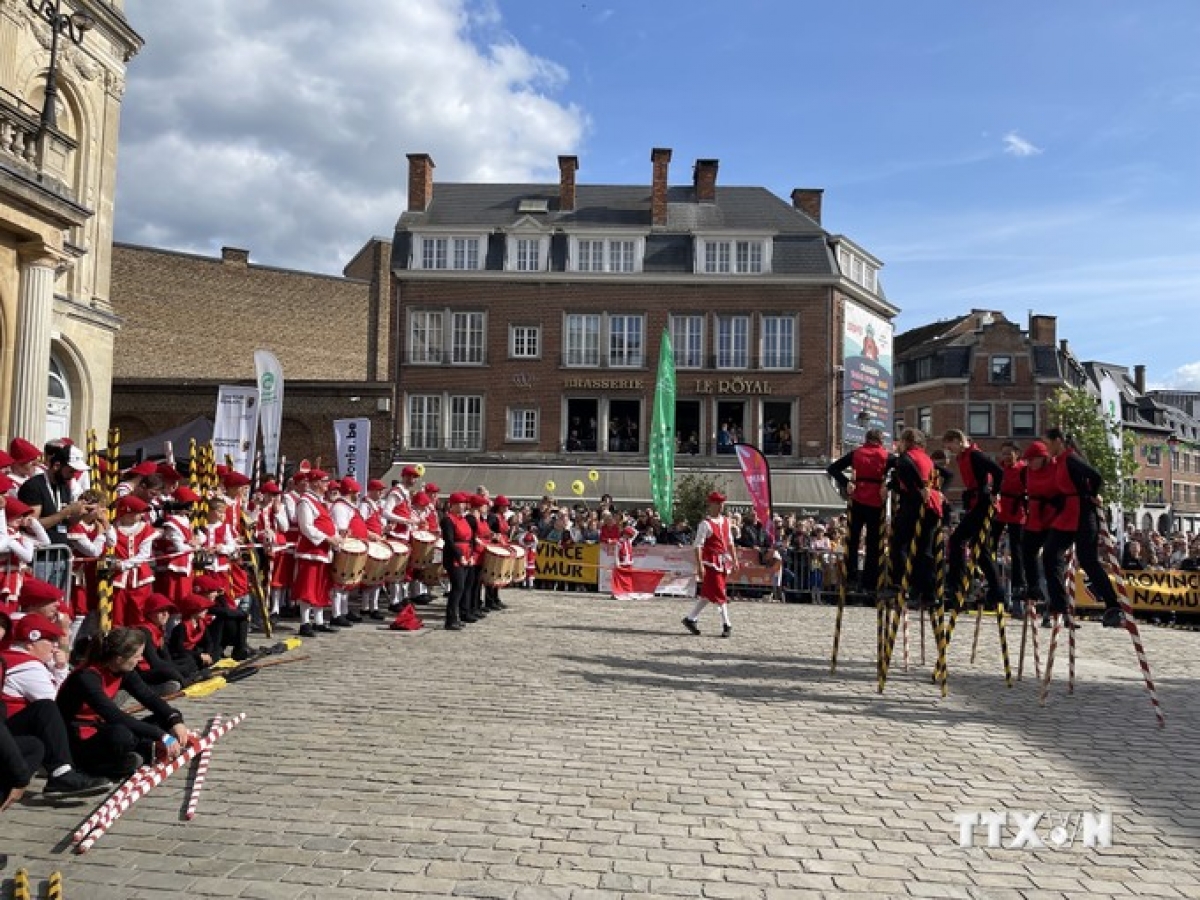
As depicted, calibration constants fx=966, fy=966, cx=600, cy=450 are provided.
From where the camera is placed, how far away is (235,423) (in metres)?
19.0

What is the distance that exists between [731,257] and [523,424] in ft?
39.6

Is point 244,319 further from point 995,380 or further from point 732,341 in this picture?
point 995,380

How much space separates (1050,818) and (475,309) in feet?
130

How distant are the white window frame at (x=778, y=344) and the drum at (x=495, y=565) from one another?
1156 inches

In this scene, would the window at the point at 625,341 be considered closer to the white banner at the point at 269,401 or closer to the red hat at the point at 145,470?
the white banner at the point at 269,401

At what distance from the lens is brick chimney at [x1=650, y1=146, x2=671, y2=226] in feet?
146

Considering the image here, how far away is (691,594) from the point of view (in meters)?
21.8

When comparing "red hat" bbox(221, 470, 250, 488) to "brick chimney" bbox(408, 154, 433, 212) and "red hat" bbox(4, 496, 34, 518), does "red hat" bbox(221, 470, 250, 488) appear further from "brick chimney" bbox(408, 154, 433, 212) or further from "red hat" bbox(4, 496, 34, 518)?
"brick chimney" bbox(408, 154, 433, 212)

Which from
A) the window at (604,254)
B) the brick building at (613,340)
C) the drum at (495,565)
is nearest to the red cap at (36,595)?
the drum at (495,565)

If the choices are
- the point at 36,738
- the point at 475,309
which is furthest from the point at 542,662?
the point at 475,309

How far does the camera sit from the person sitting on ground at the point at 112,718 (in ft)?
19.8

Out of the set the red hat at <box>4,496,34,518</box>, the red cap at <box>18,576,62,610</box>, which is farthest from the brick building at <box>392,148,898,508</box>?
the red cap at <box>18,576,62,610</box>

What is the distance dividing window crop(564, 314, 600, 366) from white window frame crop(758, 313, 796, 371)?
24.0 feet

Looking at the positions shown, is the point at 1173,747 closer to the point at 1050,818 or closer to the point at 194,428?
the point at 1050,818
